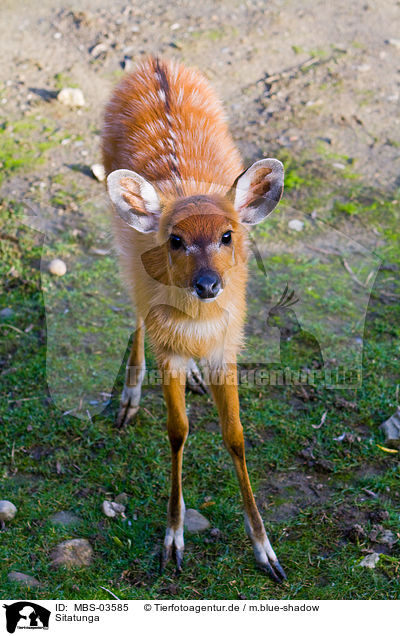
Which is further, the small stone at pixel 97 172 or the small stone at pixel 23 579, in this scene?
the small stone at pixel 97 172

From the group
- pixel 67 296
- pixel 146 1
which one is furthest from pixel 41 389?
pixel 146 1

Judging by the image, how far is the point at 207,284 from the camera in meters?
2.89

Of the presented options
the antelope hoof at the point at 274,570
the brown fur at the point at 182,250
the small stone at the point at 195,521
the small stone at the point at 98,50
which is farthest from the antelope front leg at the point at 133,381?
the small stone at the point at 98,50

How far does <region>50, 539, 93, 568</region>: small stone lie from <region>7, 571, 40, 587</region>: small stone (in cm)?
13

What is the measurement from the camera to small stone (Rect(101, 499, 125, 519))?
12.1 feet

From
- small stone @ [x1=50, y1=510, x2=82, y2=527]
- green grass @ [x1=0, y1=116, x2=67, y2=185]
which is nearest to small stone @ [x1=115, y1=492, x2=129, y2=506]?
small stone @ [x1=50, y1=510, x2=82, y2=527]

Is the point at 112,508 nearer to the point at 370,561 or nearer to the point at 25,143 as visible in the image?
the point at 370,561

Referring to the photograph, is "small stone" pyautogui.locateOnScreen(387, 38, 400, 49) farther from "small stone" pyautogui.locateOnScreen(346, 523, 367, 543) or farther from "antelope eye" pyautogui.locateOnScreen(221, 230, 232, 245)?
"small stone" pyautogui.locateOnScreen(346, 523, 367, 543)

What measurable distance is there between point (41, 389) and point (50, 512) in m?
0.99

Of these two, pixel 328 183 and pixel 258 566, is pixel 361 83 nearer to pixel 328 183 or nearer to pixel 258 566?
pixel 328 183

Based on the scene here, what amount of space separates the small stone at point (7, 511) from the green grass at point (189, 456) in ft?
0.18

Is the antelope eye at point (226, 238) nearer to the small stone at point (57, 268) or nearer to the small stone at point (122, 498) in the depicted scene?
the small stone at point (122, 498)

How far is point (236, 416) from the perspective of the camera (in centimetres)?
355

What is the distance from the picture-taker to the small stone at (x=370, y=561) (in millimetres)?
3361
